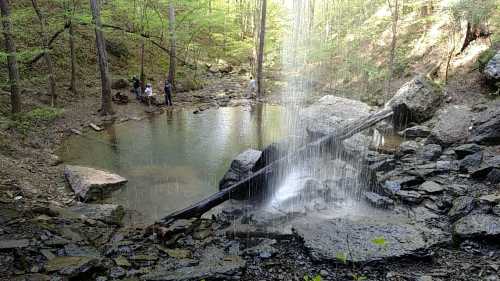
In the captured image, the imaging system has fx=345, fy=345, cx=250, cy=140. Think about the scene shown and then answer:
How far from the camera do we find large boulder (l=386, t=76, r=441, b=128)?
1123 cm

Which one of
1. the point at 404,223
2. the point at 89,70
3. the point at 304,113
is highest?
the point at 89,70

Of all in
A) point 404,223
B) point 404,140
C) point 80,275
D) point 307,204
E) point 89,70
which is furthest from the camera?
point 89,70

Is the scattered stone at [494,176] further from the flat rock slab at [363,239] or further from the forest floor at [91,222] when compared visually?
the forest floor at [91,222]

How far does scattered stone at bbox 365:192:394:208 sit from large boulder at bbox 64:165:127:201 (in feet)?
18.7

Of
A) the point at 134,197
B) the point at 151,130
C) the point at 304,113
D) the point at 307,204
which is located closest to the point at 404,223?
the point at 307,204

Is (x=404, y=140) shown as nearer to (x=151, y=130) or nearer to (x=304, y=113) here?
(x=304, y=113)

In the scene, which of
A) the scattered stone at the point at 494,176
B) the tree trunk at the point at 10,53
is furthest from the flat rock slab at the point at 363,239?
the tree trunk at the point at 10,53

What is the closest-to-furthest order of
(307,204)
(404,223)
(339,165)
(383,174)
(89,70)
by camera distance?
(404,223), (307,204), (383,174), (339,165), (89,70)

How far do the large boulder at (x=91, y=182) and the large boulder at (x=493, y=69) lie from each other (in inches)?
458

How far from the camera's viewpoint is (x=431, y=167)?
7859mm

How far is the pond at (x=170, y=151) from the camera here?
7.92 m

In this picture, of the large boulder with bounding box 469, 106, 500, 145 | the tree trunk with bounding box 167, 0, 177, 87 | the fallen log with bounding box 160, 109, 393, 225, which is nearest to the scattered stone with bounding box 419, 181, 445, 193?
the large boulder with bounding box 469, 106, 500, 145

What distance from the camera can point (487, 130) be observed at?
325 inches

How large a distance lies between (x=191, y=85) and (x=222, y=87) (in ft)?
7.15
